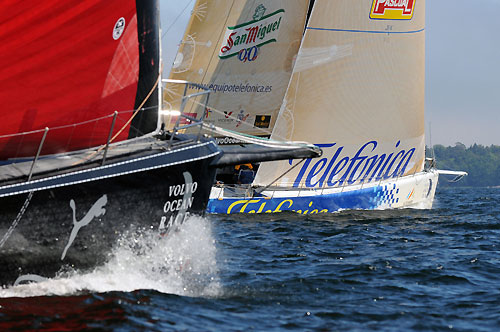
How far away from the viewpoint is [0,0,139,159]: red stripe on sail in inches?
257

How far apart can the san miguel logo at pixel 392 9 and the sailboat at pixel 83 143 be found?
39.3 ft

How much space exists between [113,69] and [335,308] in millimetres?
3084

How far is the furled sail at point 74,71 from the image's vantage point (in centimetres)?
656

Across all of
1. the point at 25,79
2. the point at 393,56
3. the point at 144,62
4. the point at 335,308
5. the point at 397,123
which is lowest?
the point at 335,308

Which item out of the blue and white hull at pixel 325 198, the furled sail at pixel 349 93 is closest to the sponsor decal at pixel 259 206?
the blue and white hull at pixel 325 198

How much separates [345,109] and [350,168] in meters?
1.47

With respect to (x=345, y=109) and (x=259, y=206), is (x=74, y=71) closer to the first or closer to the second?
(x=259, y=206)

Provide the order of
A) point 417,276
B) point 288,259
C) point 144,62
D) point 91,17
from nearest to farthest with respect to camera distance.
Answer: point 91,17 < point 144,62 < point 417,276 < point 288,259

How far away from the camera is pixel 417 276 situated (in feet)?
27.5

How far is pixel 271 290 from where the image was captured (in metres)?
7.30

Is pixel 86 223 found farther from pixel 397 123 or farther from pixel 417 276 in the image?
pixel 397 123

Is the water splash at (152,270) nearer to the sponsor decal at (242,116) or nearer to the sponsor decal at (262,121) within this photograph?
the sponsor decal at (262,121)

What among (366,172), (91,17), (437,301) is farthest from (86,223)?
(366,172)

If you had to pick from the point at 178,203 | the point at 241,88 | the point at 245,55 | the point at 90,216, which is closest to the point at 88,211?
the point at 90,216
